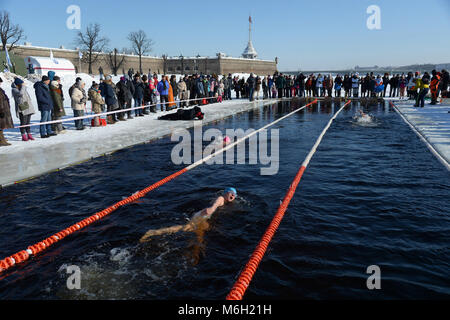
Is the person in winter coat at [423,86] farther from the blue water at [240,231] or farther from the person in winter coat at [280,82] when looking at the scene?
the blue water at [240,231]

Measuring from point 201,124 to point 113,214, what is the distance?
10.1 m

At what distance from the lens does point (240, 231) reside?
15.9ft

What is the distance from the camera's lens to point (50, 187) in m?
6.62

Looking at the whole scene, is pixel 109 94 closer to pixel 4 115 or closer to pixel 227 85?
pixel 4 115

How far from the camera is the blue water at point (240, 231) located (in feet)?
11.6

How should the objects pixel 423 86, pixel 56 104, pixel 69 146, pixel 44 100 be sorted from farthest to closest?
pixel 423 86, pixel 56 104, pixel 44 100, pixel 69 146

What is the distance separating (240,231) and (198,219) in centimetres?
70

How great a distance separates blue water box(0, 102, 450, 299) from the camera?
3.53 meters

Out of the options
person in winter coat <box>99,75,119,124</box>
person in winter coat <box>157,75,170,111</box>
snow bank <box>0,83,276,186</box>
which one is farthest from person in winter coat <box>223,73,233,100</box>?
person in winter coat <box>99,75,119,124</box>

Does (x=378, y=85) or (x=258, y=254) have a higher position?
(x=378, y=85)

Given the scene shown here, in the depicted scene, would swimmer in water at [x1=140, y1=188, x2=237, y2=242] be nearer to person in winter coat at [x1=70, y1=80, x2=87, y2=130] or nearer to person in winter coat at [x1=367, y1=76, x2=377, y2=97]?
person in winter coat at [x1=70, y1=80, x2=87, y2=130]

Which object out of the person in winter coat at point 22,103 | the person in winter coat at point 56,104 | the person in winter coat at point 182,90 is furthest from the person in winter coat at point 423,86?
the person in winter coat at point 22,103

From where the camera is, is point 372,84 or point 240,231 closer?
point 240,231

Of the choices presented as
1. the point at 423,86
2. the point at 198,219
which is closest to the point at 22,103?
the point at 198,219
